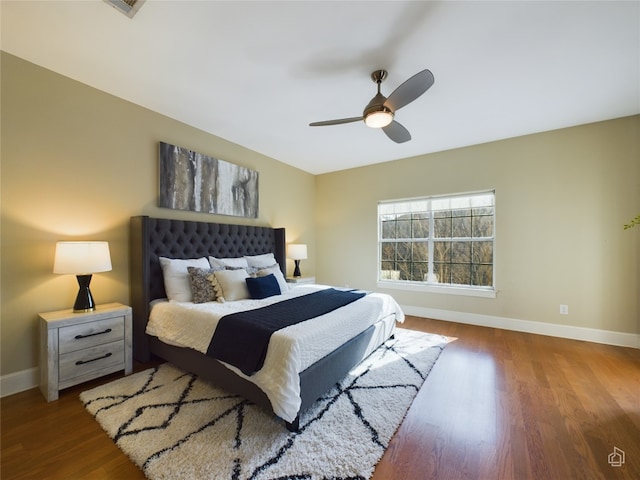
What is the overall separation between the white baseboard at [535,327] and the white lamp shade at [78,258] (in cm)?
411

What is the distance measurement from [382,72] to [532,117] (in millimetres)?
2119

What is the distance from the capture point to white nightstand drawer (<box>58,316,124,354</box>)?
6.75 ft

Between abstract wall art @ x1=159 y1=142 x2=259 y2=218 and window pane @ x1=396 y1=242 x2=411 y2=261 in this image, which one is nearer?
abstract wall art @ x1=159 y1=142 x2=259 y2=218

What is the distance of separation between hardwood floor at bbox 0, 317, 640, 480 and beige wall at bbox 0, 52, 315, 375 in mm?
765

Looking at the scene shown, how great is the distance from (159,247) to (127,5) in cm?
202

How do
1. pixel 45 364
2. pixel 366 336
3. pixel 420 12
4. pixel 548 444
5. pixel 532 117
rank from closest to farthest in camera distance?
pixel 548 444 → pixel 420 12 → pixel 45 364 → pixel 366 336 → pixel 532 117

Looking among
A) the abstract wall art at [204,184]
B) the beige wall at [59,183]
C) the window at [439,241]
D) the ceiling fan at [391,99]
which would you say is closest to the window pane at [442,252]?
the window at [439,241]

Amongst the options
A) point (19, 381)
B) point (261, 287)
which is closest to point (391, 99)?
A: point (261, 287)

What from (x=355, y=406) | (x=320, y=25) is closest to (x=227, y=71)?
(x=320, y=25)

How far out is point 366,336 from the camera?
8.29 feet

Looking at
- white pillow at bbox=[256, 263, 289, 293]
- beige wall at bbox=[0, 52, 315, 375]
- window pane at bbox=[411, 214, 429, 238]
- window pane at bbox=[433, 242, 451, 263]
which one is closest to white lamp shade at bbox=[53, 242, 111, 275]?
beige wall at bbox=[0, 52, 315, 375]

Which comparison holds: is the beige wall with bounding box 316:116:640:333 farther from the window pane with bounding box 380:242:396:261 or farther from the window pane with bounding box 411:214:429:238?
A: the window pane with bounding box 380:242:396:261

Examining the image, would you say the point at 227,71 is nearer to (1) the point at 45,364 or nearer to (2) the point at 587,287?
(1) the point at 45,364

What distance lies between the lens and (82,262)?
6.92 feet
